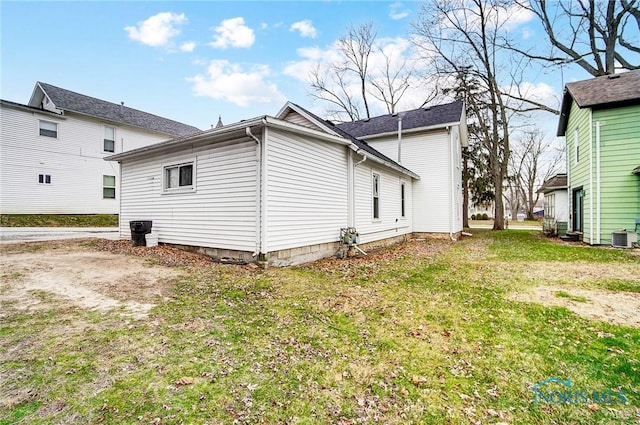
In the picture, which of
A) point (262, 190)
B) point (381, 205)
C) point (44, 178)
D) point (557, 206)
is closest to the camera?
point (262, 190)

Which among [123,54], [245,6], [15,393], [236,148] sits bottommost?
[15,393]

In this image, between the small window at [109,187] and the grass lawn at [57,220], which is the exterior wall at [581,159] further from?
the small window at [109,187]

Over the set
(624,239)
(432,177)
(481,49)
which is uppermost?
(481,49)

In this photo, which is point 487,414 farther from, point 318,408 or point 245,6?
point 245,6

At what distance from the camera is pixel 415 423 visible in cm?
227

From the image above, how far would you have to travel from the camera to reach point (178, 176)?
8773 mm

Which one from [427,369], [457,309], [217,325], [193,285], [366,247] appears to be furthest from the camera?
[366,247]

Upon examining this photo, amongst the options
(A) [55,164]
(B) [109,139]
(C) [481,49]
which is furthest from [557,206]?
(A) [55,164]

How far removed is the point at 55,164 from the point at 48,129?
1917 mm

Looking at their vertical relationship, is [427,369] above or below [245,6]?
below

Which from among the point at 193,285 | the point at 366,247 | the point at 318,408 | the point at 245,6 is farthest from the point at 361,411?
the point at 245,6

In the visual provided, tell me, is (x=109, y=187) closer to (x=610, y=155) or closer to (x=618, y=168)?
(x=610, y=155)

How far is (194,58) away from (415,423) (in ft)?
56.1

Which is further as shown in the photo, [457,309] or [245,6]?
[245,6]
